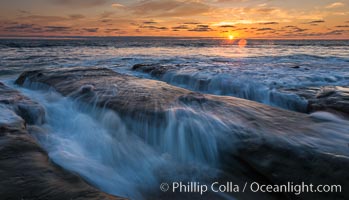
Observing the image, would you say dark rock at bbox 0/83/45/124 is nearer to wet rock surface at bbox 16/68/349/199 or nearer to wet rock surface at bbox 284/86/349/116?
wet rock surface at bbox 16/68/349/199

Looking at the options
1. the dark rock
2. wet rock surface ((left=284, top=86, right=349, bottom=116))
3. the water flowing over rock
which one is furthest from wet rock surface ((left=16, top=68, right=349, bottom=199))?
the water flowing over rock

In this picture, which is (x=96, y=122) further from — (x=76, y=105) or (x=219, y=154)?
(x=219, y=154)

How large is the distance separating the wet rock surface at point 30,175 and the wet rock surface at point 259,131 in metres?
1.87

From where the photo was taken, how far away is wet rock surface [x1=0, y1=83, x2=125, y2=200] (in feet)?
7.86

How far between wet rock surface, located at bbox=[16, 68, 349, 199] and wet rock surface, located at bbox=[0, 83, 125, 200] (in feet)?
6.12

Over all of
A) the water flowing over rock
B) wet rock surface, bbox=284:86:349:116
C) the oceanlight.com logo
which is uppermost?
wet rock surface, bbox=284:86:349:116

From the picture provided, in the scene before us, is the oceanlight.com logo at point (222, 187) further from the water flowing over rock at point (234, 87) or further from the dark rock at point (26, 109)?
the water flowing over rock at point (234, 87)

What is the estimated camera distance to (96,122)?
5.19 m

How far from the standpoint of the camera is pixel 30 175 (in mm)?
2680

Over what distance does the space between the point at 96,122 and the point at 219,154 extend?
2.46 metres

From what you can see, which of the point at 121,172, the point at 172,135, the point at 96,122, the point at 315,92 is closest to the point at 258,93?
the point at 315,92

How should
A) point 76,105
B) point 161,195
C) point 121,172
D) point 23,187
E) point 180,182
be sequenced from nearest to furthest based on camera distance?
point 23,187
point 161,195
point 180,182
point 121,172
point 76,105

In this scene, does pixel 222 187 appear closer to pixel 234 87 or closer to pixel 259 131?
pixel 259 131

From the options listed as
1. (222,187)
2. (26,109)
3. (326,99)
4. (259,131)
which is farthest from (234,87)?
(26,109)
